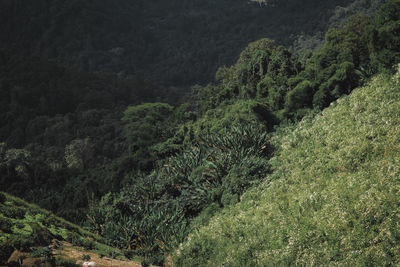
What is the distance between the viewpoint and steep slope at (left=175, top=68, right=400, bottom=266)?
7344 mm

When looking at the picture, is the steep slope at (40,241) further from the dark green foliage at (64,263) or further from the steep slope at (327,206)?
the steep slope at (327,206)

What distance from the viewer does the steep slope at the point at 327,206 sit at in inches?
289

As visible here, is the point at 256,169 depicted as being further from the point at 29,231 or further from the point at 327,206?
the point at 29,231

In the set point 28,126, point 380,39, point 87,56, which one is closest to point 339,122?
point 380,39

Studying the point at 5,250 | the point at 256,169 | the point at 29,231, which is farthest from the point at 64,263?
the point at 256,169

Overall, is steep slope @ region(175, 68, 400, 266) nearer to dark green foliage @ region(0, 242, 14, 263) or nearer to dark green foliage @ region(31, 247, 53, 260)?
dark green foliage @ region(31, 247, 53, 260)

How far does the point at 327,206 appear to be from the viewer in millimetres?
8375

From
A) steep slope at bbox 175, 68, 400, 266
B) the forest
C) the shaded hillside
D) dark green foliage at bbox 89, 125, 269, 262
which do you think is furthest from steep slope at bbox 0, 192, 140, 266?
the shaded hillside

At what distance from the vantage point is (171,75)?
103500 millimetres

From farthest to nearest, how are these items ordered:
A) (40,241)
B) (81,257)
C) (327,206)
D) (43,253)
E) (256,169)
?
1. (256,169)
2. (40,241)
3. (81,257)
4. (327,206)
5. (43,253)

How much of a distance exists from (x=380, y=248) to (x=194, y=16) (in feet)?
445

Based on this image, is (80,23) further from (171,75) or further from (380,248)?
(380,248)

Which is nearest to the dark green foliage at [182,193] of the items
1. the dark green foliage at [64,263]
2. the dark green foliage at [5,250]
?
the dark green foliage at [64,263]

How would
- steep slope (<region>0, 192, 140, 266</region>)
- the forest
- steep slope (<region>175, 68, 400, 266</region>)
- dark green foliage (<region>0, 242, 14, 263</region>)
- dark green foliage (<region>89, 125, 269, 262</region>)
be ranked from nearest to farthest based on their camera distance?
steep slope (<region>175, 68, 400, 266</region>) → dark green foliage (<region>0, 242, 14, 263</region>) → steep slope (<region>0, 192, 140, 266</region>) → the forest → dark green foliage (<region>89, 125, 269, 262</region>)
